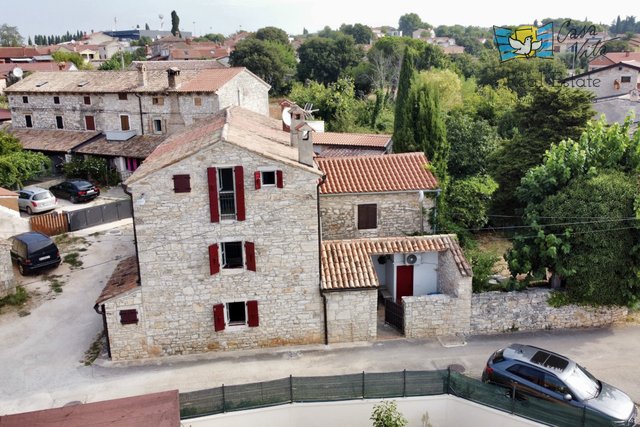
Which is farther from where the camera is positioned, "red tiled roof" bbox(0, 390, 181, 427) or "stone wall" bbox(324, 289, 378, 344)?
"stone wall" bbox(324, 289, 378, 344)

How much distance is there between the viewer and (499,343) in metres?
21.3

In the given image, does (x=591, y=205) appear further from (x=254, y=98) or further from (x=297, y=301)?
(x=254, y=98)

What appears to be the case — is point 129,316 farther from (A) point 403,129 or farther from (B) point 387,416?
(A) point 403,129

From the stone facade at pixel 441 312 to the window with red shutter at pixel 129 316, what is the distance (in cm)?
996

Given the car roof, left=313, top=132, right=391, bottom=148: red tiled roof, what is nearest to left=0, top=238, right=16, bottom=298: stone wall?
left=313, top=132, right=391, bottom=148: red tiled roof

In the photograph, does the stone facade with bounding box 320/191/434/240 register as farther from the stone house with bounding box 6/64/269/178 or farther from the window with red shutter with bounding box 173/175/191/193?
the stone house with bounding box 6/64/269/178

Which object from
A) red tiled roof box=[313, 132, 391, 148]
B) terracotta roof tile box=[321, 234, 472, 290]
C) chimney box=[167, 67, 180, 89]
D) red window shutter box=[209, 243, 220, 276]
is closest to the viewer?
red window shutter box=[209, 243, 220, 276]

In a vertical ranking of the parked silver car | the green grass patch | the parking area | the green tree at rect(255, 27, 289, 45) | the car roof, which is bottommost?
the green grass patch

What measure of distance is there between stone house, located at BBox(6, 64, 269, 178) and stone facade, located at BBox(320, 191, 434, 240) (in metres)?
19.5

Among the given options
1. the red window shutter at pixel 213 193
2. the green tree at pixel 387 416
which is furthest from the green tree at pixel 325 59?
the green tree at pixel 387 416

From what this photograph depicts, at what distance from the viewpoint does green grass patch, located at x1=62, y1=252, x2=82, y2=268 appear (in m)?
29.1

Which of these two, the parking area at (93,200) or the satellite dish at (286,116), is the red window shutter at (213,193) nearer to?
the satellite dish at (286,116)

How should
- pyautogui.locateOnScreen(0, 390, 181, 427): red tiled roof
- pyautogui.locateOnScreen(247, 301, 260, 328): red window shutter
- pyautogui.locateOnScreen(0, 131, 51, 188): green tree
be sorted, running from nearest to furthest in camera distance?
pyautogui.locateOnScreen(0, 390, 181, 427): red tiled roof → pyautogui.locateOnScreen(247, 301, 260, 328): red window shutter → pyautogui.locateOnScreen(0, 131, 51, 188): green tree

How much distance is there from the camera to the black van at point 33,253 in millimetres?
27438
